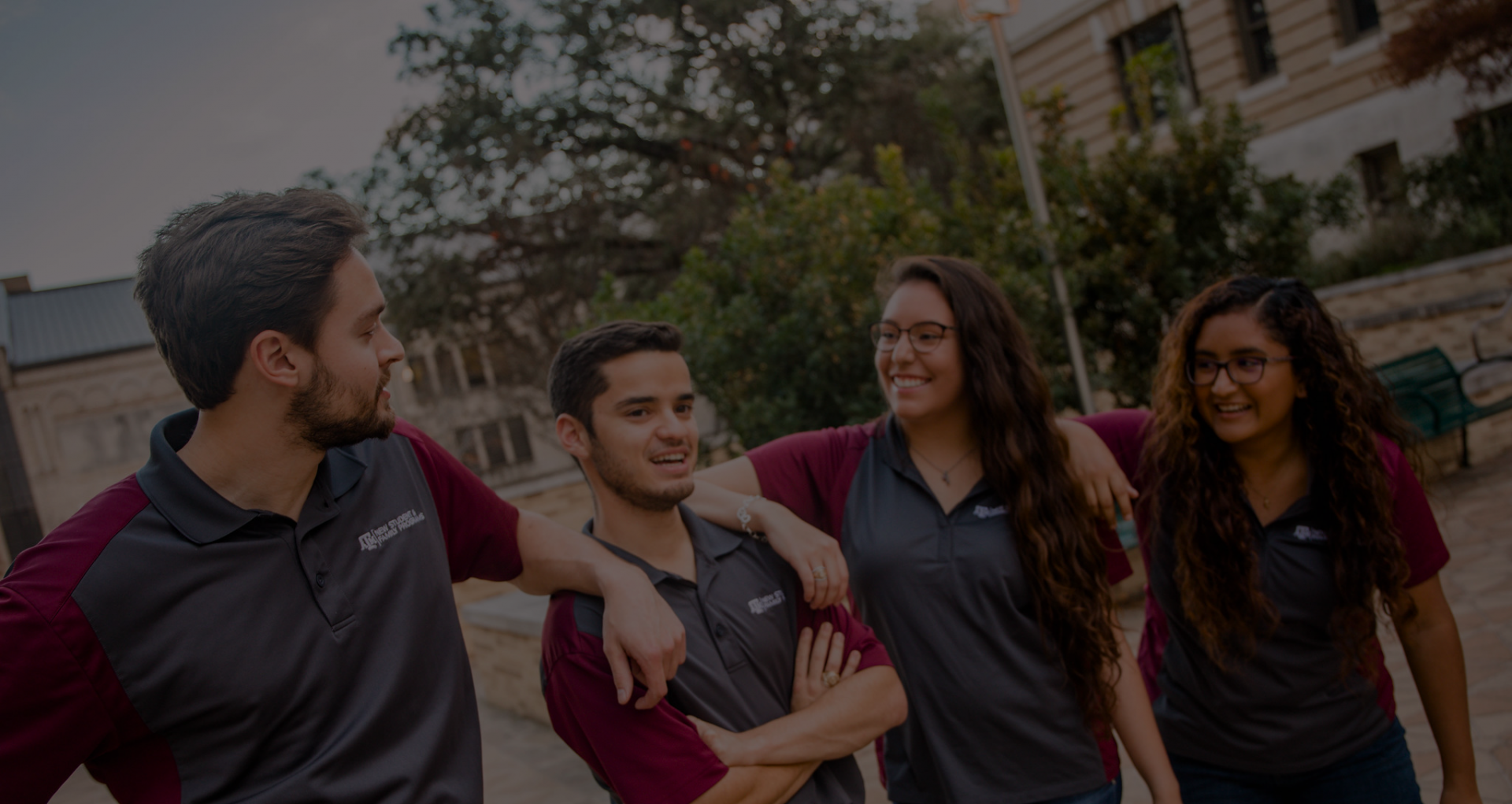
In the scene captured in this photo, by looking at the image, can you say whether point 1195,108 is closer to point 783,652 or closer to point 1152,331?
point 1152,331

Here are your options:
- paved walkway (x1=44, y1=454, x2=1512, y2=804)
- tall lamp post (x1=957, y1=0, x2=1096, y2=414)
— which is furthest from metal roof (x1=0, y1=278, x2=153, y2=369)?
tall lamp post (x1=957, y1=0, x2=1096, y2=414)

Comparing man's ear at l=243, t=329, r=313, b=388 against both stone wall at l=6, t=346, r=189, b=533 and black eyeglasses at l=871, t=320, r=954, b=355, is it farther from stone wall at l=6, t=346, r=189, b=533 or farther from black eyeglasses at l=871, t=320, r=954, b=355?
stone wall at l=6, t=346, r=189, b=533

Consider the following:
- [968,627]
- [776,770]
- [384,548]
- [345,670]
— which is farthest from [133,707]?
[968,627]

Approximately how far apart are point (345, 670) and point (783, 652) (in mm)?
963

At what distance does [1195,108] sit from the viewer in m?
18.2

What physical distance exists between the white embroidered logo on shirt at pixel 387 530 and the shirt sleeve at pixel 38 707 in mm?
518

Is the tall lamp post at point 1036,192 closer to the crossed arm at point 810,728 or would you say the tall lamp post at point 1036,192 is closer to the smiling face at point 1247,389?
the smiling face at point 1247,389

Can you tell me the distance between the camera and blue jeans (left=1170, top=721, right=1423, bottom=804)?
242cm

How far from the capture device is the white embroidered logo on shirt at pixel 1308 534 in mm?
2510

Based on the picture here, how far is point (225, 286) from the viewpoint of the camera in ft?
5.55

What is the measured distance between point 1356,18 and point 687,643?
1810cm

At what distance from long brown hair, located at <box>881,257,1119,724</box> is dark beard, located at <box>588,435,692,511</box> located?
2.82ft

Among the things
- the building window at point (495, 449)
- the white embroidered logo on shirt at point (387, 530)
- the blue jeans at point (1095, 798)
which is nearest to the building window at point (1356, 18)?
the blue jeans at point (1095, 798)

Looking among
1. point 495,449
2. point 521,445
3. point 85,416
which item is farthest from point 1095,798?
point 85,416
